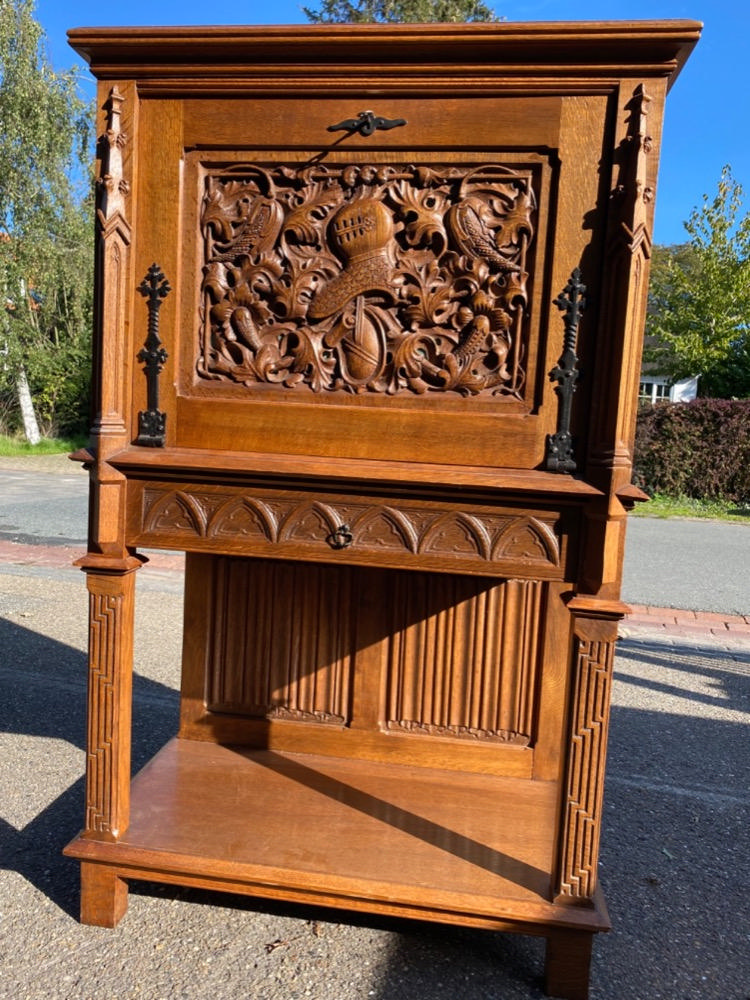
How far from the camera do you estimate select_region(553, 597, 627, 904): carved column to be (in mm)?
1983

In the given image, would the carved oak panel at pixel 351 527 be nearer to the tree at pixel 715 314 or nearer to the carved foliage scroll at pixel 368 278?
the carved foliage scroll at pixel 368 278

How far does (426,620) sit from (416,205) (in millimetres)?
1542

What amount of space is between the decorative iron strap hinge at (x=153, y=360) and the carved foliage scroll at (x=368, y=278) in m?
0.12

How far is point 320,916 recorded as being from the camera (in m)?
2.32

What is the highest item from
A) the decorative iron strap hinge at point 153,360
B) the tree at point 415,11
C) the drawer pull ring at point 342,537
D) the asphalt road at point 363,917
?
the tree at point 415,11

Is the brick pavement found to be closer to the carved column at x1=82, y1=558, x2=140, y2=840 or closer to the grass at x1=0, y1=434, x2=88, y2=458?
the carved column at x1=82, y1=558, x2=140, y2=840

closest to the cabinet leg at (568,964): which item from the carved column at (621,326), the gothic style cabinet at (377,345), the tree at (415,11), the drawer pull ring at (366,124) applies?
the gothic style cabinet at (377,345)

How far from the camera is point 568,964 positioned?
2014 millimetres

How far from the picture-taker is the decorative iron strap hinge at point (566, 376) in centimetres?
190

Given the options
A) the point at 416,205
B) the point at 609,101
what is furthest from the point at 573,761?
the point at 609,101

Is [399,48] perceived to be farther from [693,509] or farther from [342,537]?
[693,509]

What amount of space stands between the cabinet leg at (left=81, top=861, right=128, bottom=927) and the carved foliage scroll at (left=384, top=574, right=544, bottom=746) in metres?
1.15

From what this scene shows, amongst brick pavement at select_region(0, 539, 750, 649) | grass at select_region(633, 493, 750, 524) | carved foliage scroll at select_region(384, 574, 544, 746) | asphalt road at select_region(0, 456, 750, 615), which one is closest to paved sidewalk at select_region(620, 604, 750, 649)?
brick pavement at select_region(0, 539, 750, 649)

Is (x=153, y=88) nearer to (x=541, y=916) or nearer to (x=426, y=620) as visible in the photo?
(x=426, y=620)
